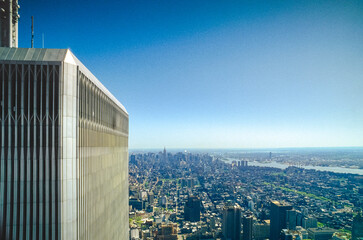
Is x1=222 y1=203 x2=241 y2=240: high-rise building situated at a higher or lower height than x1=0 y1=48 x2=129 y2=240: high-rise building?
lower

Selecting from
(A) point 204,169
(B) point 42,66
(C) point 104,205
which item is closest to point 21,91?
(B) point 42,66

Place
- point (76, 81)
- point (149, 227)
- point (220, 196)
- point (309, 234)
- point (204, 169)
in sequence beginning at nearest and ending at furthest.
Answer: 1. point (76, 81)
2. point (309, 234)
3. point (149, 227)
4. point (220, 196)
5. point (204, 169)

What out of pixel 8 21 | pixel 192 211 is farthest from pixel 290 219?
pixel 8 21

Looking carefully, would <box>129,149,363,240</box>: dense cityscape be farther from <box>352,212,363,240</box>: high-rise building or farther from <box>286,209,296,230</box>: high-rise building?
<box>286,209,296,230</box>: high-rise building

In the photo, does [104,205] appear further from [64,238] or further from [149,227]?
[149,227]

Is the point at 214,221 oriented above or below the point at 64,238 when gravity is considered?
below

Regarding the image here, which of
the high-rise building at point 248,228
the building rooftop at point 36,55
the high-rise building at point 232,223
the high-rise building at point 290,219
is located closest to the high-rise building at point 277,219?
the high-rise building at point 290,219

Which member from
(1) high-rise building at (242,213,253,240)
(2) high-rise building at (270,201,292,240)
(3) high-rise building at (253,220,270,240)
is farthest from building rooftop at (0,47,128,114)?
(2) high-rise building at (270,201,292,240)

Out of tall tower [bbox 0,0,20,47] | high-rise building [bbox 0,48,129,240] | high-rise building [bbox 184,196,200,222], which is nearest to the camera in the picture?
high-rise building [bbox 0,48,129,240]
